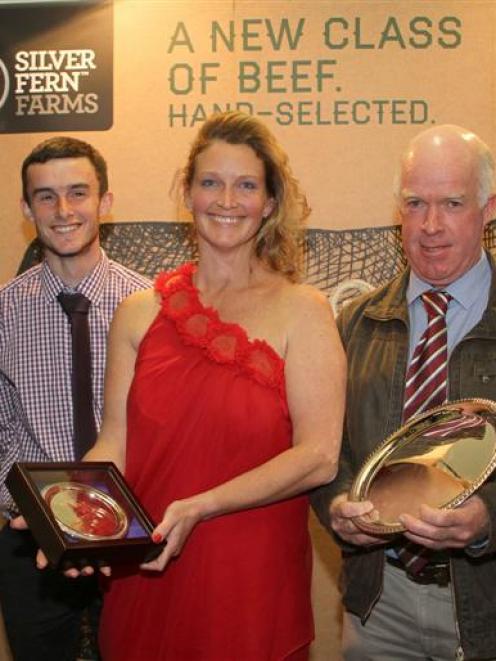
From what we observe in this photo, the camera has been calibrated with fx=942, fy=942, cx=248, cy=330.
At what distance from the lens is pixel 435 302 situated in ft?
6.52

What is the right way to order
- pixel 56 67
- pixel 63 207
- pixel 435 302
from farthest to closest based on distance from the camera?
pixel 56 67 → pixel 63 207 → pixel 435 302

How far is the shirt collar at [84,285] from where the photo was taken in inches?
101

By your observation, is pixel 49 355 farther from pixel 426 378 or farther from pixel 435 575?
pixel 435 575

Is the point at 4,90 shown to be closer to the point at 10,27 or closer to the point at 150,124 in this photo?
the point at 10,27

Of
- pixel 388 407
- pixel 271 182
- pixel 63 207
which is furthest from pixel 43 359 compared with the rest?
pixel 388 407

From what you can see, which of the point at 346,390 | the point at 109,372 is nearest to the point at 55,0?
the point at 109,372

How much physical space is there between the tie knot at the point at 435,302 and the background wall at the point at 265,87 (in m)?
1.19

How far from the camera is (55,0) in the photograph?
3264mm

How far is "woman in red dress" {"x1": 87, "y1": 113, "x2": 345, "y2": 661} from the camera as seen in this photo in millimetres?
1882

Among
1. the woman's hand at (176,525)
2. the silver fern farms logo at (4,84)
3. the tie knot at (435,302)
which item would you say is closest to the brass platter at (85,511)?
the woman's hand at (176,525)

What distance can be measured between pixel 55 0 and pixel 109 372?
5.76 feet

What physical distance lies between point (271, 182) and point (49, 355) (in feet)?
2.75

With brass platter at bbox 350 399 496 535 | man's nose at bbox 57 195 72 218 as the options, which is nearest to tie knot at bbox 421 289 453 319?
brass platter at bbox 350 399 496 535

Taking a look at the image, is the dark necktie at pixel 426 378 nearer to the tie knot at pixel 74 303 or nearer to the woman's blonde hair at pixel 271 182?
the woman's blonde hair at pixel 271 182
